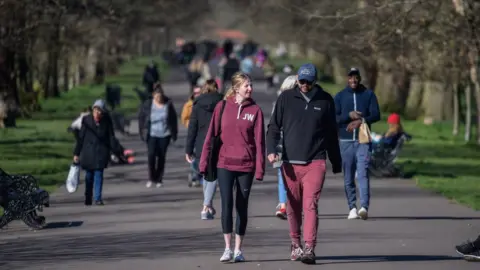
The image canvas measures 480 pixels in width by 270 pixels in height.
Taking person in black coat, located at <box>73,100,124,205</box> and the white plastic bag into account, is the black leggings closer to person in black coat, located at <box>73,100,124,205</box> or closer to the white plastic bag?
person in black coat, located at <box>73,100,124,205</box>

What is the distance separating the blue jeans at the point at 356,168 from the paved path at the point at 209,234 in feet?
1.04

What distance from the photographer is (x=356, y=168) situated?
1717 centimetres

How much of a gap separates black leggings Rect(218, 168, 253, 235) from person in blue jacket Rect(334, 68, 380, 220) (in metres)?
3.85

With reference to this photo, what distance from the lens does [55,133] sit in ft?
117

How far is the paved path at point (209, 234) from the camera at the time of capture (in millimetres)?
13234

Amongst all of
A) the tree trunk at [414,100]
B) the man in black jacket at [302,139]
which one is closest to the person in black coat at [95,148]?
the man in black jacket at [302,139]

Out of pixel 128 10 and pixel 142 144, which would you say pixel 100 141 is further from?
pixel 128 10

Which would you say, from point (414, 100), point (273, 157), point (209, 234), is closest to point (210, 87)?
point (209, 234)

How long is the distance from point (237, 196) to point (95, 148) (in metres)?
6.70

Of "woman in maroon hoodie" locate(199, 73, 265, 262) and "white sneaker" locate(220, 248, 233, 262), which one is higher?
"woman in maroon hoodie" locate(199, 73, 265, 262)

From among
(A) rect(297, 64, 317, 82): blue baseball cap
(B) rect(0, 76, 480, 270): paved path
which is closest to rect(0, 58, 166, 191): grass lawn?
(B) rect(0, 76, 480, 270): paved path

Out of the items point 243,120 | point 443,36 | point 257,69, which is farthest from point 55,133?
point 257,69

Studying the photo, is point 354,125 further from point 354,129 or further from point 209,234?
point 209,234

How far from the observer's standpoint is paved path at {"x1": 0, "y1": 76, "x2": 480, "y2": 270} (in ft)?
43.4
